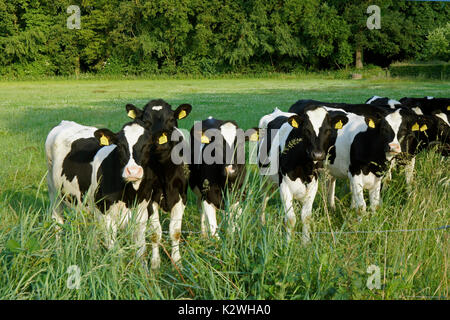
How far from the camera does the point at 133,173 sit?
4.85 m

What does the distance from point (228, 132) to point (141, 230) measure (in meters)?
1.78

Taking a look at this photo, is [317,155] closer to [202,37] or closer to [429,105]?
[429,105]

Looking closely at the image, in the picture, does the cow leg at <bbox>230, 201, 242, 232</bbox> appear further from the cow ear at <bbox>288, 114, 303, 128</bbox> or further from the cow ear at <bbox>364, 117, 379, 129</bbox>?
the cow ear at <bbox>364, 117, 379, 129</bbox>

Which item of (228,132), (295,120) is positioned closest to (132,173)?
(228,132)

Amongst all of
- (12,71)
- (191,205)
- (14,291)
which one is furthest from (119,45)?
(14,291)

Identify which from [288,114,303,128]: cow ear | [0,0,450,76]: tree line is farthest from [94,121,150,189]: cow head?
[0,0,450,76]: tree line

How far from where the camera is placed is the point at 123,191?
17.4ft

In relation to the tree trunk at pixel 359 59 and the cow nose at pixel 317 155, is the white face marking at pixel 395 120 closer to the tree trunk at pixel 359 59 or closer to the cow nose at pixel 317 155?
the cow nose at pixel 317 155

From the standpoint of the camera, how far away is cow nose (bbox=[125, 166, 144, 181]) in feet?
15.9

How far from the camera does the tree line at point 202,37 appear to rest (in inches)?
1932

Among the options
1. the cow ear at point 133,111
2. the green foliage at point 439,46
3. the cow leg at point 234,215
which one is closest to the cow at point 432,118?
the cow ear at point 133,111
